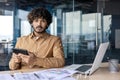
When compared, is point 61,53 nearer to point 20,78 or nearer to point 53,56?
point 53,56

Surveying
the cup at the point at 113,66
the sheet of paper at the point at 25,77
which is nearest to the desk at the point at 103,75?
the cup at the point at 113,66

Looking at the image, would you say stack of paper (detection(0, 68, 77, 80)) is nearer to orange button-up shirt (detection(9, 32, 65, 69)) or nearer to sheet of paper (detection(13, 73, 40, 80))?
sheet of paper (detection(13, 73, 40, 80))

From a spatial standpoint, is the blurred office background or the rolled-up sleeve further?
the blurred office background

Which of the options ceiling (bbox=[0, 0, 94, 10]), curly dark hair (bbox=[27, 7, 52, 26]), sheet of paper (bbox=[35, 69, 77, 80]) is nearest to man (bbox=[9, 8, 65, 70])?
curly dark hair (bbox=[27, 7, 52, 26])

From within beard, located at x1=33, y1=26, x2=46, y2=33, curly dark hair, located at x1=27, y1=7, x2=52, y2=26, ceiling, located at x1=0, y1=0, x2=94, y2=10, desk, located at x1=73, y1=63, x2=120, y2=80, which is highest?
ceiling, located at x1=0, y1=0, x2=94, y2=10

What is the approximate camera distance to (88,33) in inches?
298

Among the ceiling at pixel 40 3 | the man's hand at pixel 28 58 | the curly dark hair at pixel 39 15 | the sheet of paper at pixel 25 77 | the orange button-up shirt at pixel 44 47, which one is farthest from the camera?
the ceiling at pixel 40 3

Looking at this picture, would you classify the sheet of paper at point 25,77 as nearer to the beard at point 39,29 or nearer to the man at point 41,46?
the man at point 41,46

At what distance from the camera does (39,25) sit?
2.33 meters

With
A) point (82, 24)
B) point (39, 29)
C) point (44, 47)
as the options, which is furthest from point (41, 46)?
point (82, 24)

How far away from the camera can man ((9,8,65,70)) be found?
2197mm

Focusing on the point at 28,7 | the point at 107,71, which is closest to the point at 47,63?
the point at 107,71

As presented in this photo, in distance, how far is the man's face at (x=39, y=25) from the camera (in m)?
2.33

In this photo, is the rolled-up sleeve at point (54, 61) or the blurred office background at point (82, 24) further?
the blurred office background at point (82, 24)
